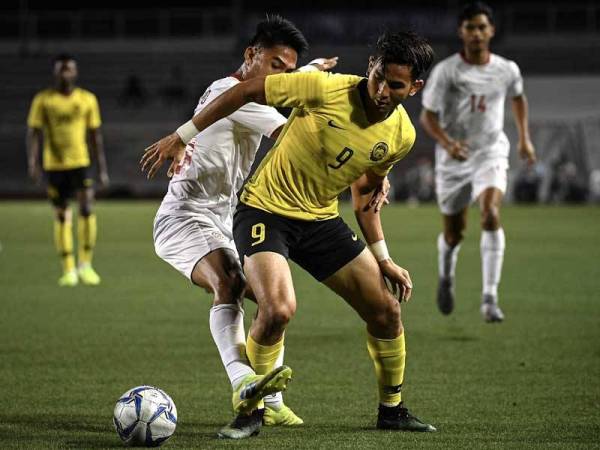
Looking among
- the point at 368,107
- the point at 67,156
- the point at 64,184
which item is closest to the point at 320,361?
the point at 368,107

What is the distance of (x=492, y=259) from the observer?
1024 cm

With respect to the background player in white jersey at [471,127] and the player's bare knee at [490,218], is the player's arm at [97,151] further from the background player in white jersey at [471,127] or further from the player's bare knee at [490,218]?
the player's bare knee at [490,218]

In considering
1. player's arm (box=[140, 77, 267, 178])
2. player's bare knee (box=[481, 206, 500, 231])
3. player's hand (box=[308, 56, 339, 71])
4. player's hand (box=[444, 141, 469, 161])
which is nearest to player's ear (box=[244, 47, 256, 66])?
player's hand (box=[308, 56, 339, 71])

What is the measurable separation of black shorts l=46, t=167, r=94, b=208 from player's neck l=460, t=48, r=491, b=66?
5.18m

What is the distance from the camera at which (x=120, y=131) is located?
40156 millimetres

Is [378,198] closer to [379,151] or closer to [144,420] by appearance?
[379,151]

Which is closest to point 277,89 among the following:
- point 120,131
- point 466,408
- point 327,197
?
point 327,197

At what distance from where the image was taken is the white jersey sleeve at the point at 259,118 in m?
6.13

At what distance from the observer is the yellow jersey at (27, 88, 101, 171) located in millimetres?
14116

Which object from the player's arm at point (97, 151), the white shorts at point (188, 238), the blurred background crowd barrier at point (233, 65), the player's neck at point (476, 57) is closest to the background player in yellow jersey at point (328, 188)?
the white shorts at point (188, 238)

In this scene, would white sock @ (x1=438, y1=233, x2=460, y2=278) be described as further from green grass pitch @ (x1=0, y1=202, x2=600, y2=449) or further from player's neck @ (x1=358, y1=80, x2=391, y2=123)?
player's neck @ (x1=358, y1=80, x2=391, y2=123)

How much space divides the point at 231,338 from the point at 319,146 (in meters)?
1.04

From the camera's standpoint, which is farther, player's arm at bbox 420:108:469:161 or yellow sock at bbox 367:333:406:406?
player's arm at bbox 420:108:469:161

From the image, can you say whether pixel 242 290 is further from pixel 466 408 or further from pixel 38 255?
pixel 38 255
